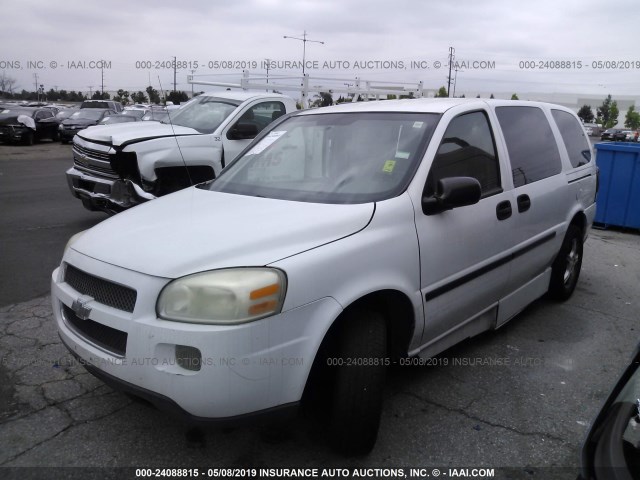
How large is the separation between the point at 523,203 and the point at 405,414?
5.68 feet

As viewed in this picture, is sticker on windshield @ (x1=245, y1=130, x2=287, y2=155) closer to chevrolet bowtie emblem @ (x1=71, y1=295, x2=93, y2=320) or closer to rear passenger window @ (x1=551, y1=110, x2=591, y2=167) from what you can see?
chevrolet bowtie emblem @ (x1=71, y1=295, x2=93, y2=320)

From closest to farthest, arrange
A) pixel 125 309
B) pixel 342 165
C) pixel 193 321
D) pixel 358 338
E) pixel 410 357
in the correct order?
pixel 193 321, pixel 125 309, pixel 358 338, pixel 410 357, pixel 342 165

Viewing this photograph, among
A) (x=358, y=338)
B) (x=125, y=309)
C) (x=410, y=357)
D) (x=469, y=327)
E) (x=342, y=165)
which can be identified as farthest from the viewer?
(x=469, y=327)

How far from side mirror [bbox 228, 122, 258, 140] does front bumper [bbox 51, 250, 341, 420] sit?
17.2 ft

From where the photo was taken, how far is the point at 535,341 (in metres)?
4.31

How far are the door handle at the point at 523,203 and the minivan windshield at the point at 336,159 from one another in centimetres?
96

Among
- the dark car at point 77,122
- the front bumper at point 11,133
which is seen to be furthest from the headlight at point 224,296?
the dark car at point 77,122

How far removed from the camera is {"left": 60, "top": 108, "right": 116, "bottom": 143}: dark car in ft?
75.7

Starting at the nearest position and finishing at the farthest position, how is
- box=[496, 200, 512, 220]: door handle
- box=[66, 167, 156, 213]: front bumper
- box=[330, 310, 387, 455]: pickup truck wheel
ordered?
1. box=[330, 310, 387, 455]: pickup truck wheel
2. box=[496, 200, 512, 220]: door handle
3. box=[66, 167, 156, 213]: front bumper

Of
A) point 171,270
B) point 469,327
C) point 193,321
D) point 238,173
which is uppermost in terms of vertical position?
point 238,173

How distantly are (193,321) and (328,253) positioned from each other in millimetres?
670

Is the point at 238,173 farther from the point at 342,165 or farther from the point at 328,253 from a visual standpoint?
the point at 328,253

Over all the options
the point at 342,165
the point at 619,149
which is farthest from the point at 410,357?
the point at 619,149

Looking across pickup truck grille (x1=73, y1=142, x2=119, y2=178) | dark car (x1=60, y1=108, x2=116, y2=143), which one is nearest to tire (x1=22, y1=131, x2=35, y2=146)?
dark car (x1=60, y1=108, x2=116, y2=143)
